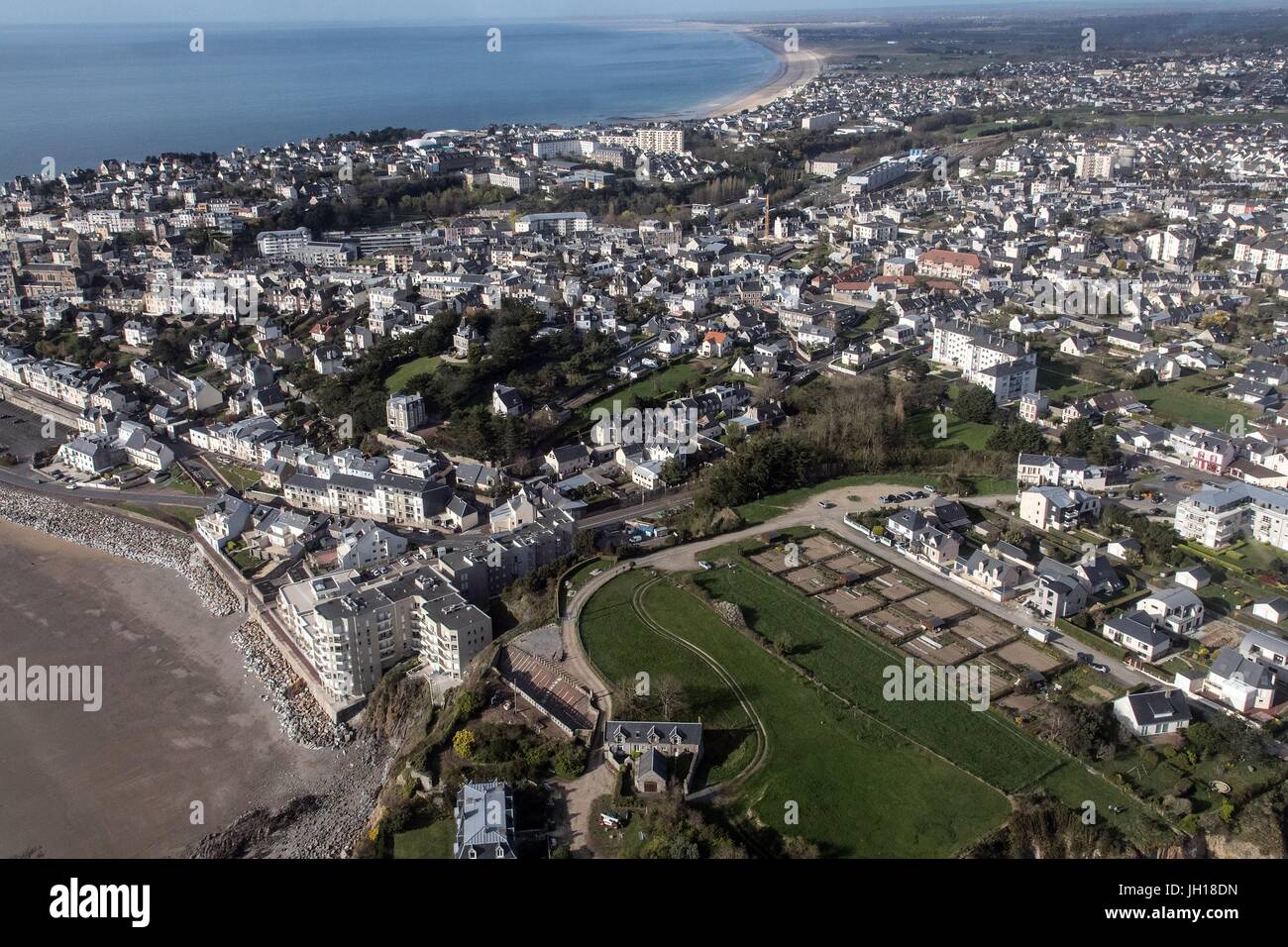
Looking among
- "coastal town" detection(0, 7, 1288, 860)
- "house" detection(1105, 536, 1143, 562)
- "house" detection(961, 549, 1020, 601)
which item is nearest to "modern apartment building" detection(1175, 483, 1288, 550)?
"coastal town" detection(0, 7, 1288, 860)

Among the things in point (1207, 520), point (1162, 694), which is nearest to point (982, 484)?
point (1207, 520)

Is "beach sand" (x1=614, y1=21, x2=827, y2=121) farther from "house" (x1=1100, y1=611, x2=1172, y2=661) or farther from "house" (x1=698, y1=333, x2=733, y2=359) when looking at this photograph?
"house" (x1=1100, y1=611, x2=1172, y2=661)

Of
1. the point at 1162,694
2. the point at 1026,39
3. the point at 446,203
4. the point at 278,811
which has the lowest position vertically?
the point at 278,811

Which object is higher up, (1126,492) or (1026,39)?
(1026,39)

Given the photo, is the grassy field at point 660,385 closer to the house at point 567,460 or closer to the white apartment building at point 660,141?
the house at point 567,460
